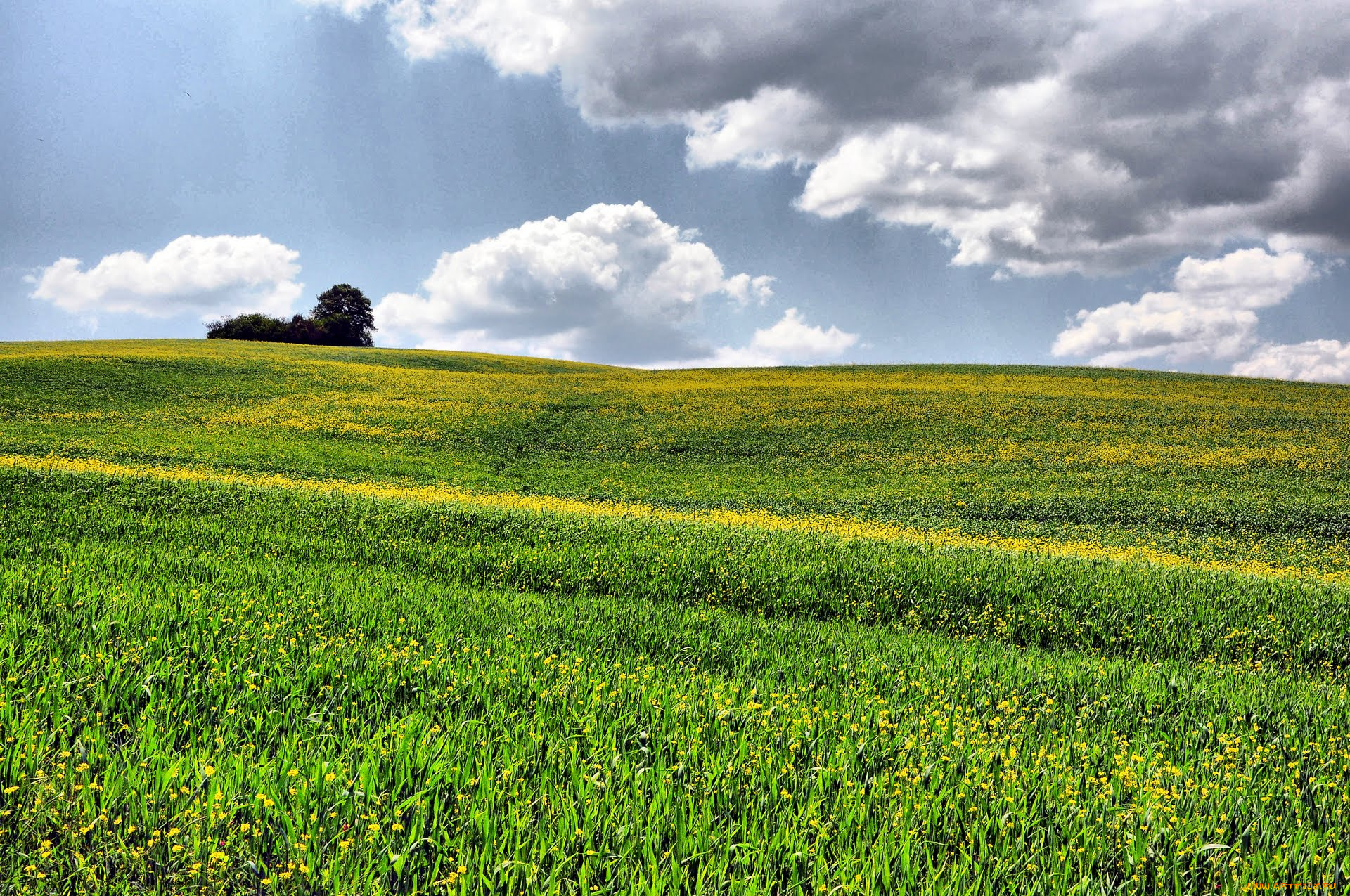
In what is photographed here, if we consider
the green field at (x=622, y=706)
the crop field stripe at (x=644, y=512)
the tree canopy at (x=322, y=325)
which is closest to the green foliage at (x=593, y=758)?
the green field at (x=622, y=706)

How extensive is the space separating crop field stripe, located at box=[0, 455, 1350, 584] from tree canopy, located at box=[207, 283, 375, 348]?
3006 inches

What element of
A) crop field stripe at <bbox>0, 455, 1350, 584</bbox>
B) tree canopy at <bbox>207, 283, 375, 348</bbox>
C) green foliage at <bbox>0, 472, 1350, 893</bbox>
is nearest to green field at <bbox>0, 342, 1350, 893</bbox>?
green foliage at <bbox>0, 472, 1350, 893</bbox>

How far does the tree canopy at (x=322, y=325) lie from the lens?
9481cm

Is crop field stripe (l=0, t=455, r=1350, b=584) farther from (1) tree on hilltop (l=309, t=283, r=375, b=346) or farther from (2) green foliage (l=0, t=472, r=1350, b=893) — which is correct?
(1) tree on hilltop (l=309, t=283, r=375, b=346)

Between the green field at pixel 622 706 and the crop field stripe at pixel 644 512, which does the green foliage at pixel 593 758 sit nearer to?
the green field at pixel 622 706

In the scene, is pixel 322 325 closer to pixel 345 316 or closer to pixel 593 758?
pixel 345 316

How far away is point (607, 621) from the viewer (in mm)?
6625

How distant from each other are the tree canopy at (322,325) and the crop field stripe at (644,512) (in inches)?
3006

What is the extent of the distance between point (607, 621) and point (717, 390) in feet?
132

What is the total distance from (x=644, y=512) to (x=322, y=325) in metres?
91.8

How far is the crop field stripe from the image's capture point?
15961 mm

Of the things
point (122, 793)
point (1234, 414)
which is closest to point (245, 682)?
point (122, 793)

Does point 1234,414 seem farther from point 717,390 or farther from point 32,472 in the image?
point 32,472

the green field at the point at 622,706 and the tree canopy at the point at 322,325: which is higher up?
the tree canopy at the point at 322,325
